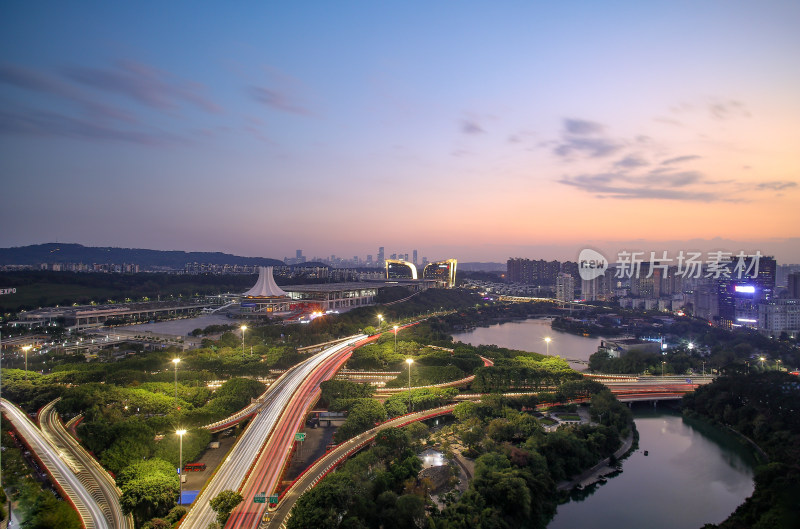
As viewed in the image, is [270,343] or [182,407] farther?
[270,343]

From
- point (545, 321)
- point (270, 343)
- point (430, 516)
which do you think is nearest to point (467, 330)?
point (545, 321)

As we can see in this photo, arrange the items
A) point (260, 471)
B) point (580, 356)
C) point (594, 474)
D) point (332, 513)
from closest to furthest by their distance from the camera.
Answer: point (332, 513) → point (260, 471) → point (594, 474) → point (580, 356)

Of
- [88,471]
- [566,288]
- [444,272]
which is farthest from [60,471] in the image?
[444,272]

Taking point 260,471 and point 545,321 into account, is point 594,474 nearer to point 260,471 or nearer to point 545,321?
point 260,471

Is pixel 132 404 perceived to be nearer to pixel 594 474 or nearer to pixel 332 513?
pixel 332 513

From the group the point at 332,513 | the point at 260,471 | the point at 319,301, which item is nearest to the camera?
the point at 332,513

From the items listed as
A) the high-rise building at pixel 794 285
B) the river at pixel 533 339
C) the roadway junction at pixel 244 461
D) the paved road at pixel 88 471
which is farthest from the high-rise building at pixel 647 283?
the paved road at pixel 88 471

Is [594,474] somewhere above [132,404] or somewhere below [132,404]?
below

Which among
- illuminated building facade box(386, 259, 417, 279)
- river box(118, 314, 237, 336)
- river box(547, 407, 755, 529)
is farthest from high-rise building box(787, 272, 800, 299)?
illuminated building facade box(386, 259, 417, 279)
